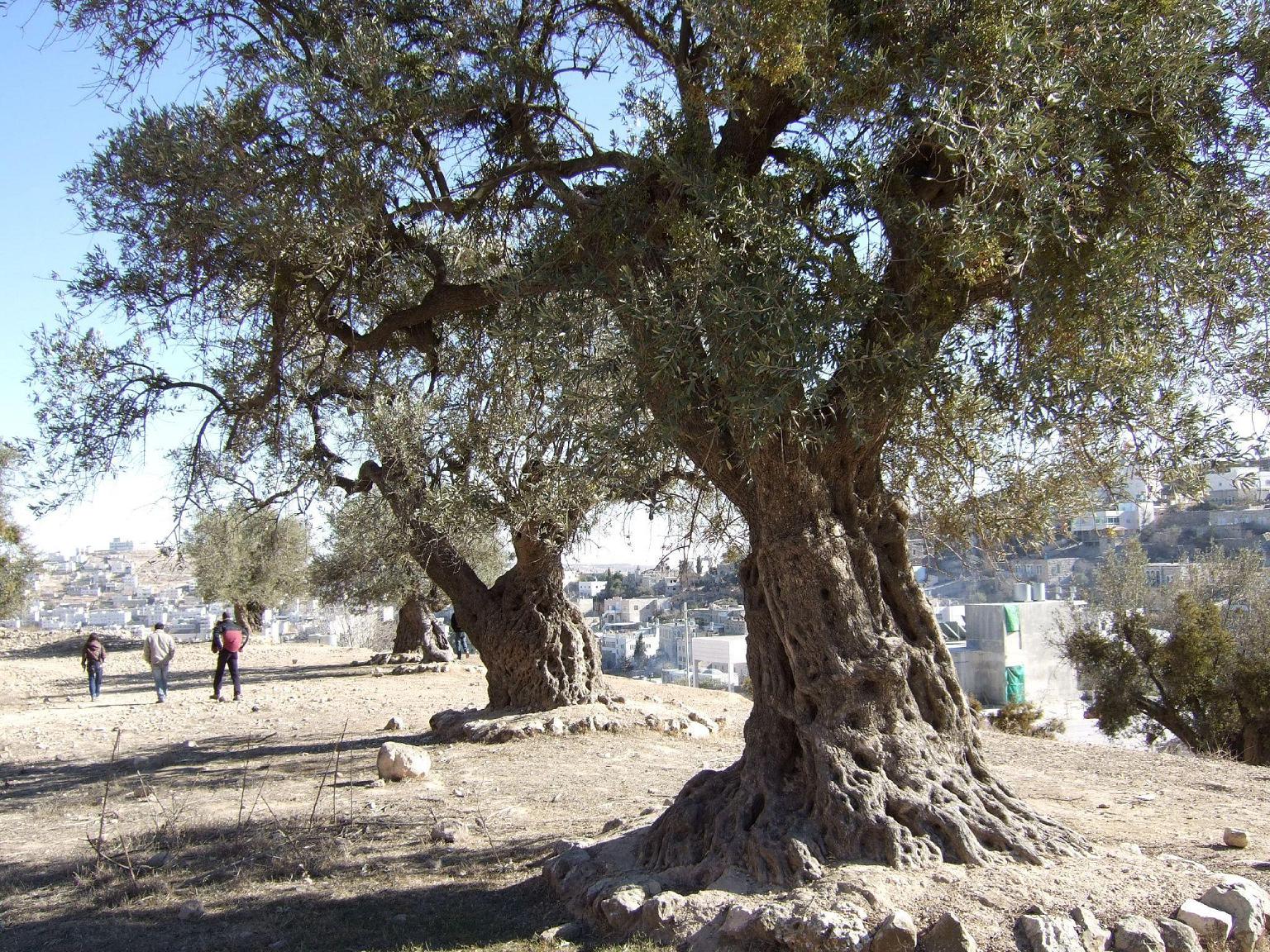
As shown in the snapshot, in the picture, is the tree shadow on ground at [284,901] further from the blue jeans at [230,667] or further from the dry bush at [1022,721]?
the dry bush at [1022,721]

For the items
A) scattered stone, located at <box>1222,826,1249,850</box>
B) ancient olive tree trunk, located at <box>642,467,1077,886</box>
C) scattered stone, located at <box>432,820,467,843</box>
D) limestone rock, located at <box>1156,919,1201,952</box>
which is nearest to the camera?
limestone rock, located at <box>1156,919,1201,952</box>

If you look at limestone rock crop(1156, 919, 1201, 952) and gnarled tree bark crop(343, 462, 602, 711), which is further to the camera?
gnarled tree bark crop(343, 462, 602, 711)

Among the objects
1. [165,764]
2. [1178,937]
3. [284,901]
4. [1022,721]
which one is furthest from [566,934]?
[1022,721]

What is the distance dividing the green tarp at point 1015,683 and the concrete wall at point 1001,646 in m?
0.12

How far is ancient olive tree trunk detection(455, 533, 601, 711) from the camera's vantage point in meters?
13.7

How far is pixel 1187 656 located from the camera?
2164cm

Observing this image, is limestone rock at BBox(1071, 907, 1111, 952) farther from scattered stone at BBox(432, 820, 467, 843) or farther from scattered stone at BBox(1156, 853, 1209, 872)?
scattered stone at BBox(432, 820, 467, 843)

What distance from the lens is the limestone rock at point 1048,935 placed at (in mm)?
4492

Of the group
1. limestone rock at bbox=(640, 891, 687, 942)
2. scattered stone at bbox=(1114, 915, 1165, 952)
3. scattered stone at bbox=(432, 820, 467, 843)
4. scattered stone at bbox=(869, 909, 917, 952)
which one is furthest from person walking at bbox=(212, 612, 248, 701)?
scattered stone at bbox=(1114, 915, 1165, 952)

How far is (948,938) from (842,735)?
137cm

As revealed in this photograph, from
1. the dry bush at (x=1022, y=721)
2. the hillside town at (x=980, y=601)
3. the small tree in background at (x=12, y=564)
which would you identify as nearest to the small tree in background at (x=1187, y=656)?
the hillside town at (x=980, y=601)

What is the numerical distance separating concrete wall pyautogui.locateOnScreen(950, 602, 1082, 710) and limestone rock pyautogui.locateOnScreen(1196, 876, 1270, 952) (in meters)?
19.6

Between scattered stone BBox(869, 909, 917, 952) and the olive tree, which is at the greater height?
the olive tree

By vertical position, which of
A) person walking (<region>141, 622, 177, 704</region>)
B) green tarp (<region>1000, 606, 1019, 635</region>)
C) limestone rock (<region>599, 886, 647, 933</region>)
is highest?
green tarp (<region>1000, 606, 1019, 635</region>)
